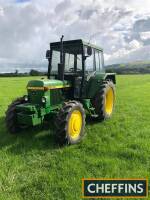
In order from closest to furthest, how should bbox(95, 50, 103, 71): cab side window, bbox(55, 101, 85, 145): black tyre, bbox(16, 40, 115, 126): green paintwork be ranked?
bbox(55, 101, 85, 145): black tyre, bbox(16, 40, 115, 126): green paintwork, bbox(95, 50, 103, 71): cab side window

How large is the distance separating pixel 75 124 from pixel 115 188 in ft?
9.05

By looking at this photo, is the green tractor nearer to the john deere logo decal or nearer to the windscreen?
the windscreen

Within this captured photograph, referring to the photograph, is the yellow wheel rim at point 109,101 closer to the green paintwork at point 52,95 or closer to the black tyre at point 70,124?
the green paintwork at point 52,95

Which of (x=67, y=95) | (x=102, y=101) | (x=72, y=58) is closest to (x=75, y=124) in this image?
(x=67, y=95)

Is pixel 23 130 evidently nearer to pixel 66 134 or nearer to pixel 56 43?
pixel 66 134

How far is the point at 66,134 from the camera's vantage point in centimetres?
707

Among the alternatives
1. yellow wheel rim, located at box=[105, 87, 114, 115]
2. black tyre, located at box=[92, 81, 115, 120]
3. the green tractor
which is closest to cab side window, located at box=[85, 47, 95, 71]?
the green tractor

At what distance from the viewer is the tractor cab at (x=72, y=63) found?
28.7 feet

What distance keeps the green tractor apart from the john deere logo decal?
6.78 feet

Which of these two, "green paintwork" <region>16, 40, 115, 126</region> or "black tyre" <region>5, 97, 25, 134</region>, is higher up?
"green paintwork" <region>16, 40, 115, 126</region>

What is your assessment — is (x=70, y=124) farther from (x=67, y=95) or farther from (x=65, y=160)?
(x=67, y=95)

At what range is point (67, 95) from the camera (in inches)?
357

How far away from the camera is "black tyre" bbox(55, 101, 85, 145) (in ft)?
23.2

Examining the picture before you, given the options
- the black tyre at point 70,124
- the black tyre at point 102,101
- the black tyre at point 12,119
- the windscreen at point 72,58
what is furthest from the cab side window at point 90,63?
the black tyre at point 12,119
